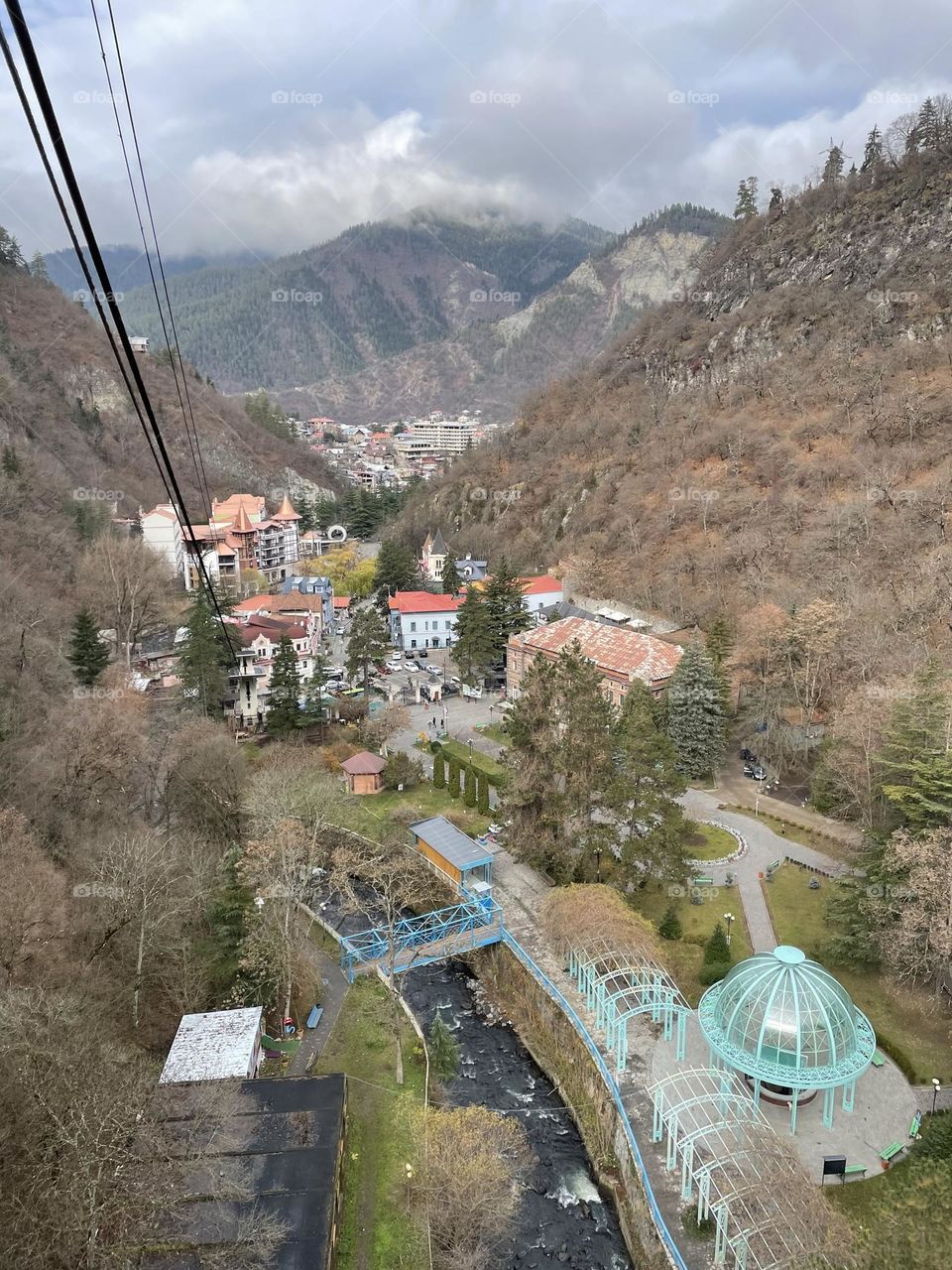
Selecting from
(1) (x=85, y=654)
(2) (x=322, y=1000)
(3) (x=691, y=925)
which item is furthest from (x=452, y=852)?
(1) (x=85, y=654)

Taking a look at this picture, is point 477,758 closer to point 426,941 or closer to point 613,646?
point 613,646

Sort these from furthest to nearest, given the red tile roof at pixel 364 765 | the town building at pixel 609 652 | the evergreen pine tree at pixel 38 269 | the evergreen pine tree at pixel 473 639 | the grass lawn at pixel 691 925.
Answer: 1. the evergreen pine tree at pixel 38 269
2. the evergreen pine tree at pixel 473 639
3. the town building at pixel 609 652
4. the red tile roof at pixel 364 765
5. the grass lawn at pixel 691 925

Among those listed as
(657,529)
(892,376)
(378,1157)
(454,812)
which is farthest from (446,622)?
(378,1157)

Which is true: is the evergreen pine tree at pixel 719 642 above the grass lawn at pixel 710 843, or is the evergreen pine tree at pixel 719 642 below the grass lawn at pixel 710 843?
above

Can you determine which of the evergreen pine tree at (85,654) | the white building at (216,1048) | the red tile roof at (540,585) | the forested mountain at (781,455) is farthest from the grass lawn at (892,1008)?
the red tile roof at (540,585)

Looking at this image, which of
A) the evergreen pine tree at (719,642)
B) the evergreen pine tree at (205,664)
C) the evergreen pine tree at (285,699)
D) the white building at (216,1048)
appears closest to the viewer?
the white building at (216,1048)

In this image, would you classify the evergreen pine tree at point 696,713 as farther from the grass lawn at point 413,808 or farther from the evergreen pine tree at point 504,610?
the evergreen pine tree at point 504,610
